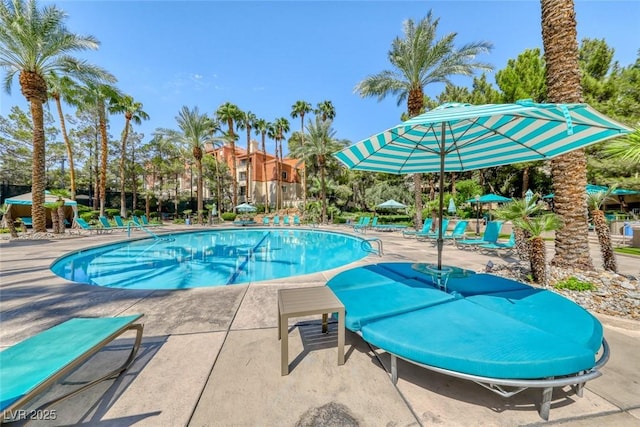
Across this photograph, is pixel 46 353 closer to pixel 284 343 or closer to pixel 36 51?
pixel 284 343

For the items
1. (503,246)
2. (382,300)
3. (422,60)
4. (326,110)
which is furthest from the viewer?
(326,110)

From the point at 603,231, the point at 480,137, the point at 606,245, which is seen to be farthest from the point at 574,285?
the point at 480,137

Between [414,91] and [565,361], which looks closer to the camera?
[565,361]

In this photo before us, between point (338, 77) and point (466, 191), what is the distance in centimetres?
1476

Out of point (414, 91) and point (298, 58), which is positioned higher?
point (298, 58)

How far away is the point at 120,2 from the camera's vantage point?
8.89m

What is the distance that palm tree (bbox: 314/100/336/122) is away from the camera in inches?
1309

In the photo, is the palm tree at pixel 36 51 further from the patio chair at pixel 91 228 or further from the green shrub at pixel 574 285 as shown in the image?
the green shrub at pixel 574 285

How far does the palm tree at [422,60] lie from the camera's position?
13.7 meters

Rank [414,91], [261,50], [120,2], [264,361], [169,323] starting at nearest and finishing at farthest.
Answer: [264,361] → [169,323] → [120,2] → [261,50] → [414,91]

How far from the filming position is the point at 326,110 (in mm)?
33406

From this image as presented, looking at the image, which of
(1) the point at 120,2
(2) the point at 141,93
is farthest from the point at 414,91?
(2) the point at 141,93

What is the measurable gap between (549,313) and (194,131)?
88.9ft

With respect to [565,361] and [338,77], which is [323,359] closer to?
[565,361]
